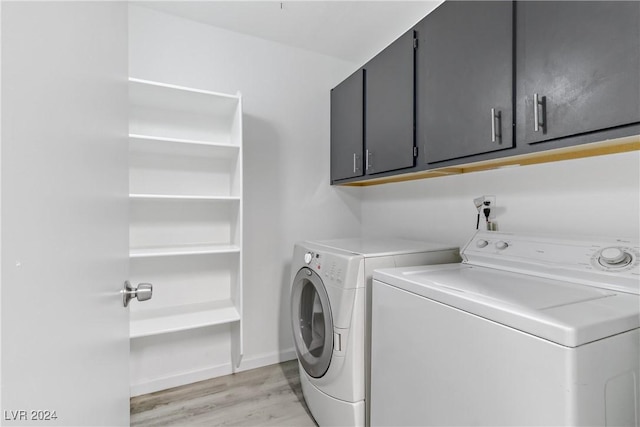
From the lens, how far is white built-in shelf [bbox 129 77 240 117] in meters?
1.69

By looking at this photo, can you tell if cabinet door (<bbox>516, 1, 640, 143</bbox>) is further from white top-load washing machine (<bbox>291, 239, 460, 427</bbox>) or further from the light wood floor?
the light wood floor

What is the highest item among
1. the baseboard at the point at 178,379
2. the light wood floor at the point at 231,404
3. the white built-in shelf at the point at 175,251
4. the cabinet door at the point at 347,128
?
the cabinet door at the point at 347,128

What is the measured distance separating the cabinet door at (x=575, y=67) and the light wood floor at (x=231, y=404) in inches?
76.8

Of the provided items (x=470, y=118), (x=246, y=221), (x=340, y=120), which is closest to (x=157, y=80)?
(x=246, y=221)

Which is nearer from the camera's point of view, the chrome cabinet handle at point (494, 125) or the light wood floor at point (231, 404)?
the chrome cabinet handle at point (494, 125)

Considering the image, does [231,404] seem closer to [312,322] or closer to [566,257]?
[312,322]

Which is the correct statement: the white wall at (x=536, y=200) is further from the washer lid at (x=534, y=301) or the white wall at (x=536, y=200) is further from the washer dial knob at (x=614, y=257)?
the washer lid at (x=534, y=301)

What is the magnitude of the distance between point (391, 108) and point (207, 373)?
2.30m

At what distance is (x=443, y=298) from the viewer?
92 cm

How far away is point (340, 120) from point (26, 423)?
2.34m

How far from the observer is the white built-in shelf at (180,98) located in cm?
169

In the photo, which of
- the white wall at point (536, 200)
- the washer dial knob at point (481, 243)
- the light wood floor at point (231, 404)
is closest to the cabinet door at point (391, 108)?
the white wall at point (536, 200)

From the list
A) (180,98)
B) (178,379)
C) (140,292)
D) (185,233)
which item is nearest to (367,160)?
(180,98)

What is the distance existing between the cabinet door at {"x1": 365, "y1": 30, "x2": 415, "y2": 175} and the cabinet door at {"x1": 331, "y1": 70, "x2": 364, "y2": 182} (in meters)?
0.09
